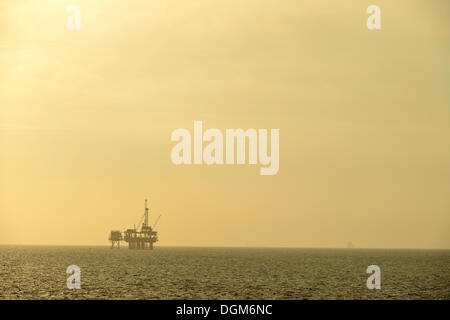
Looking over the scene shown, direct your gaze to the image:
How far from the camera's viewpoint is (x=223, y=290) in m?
63.9

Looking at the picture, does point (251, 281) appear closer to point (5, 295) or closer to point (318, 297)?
point (318, 297)

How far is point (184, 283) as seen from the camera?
2869 inches

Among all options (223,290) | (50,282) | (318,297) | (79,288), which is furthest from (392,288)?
(50,282)

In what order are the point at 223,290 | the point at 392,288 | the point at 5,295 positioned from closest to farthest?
the point at 5,295, the point at 223,290, the point at 392,288

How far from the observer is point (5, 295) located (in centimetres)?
5706
